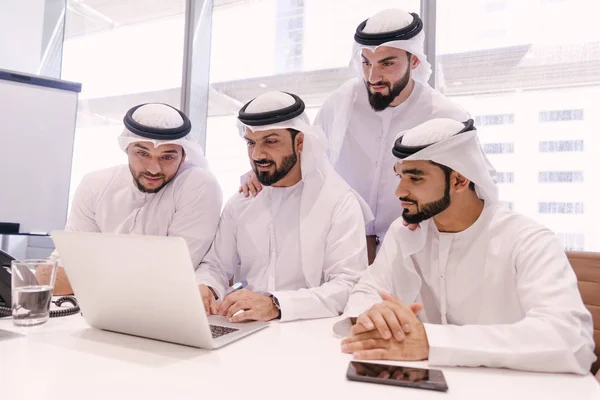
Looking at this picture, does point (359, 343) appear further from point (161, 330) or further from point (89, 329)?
point (89, 329)

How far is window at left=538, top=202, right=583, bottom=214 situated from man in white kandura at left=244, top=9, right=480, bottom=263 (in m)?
1.10

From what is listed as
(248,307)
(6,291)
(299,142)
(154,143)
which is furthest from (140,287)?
(154,143)

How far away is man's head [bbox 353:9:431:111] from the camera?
2346mm

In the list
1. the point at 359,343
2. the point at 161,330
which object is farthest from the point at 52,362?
the point at 359,343

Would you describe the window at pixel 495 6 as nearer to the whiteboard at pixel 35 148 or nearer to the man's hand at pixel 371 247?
the man's hand at pixel 371 247

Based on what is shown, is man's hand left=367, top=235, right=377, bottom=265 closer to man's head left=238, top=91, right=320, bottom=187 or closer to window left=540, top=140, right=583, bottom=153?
man's head left=238, top=91, right=320, bottom=187

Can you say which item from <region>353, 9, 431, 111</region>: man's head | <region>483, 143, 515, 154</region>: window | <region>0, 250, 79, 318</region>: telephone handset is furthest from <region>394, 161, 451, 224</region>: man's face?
<region>483, 143, 515, 154</region>: window

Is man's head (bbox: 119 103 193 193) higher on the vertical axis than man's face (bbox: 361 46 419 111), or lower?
lower

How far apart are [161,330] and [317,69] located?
3.07 m

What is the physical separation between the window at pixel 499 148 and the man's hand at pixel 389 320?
2248 mm

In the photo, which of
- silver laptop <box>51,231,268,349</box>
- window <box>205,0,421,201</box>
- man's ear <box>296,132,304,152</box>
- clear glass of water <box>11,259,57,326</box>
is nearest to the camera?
silver laptop <box>51,231,268,349</box>

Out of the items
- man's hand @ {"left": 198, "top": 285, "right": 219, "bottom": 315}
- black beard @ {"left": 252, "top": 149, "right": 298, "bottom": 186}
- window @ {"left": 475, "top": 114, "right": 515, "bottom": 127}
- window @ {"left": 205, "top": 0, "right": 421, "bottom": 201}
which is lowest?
man's hand @ {"left": 198, "top": 285, "right": 219, "bottom": 315}

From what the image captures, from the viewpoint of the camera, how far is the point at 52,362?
1002 mm

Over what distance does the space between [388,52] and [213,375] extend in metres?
1.92
